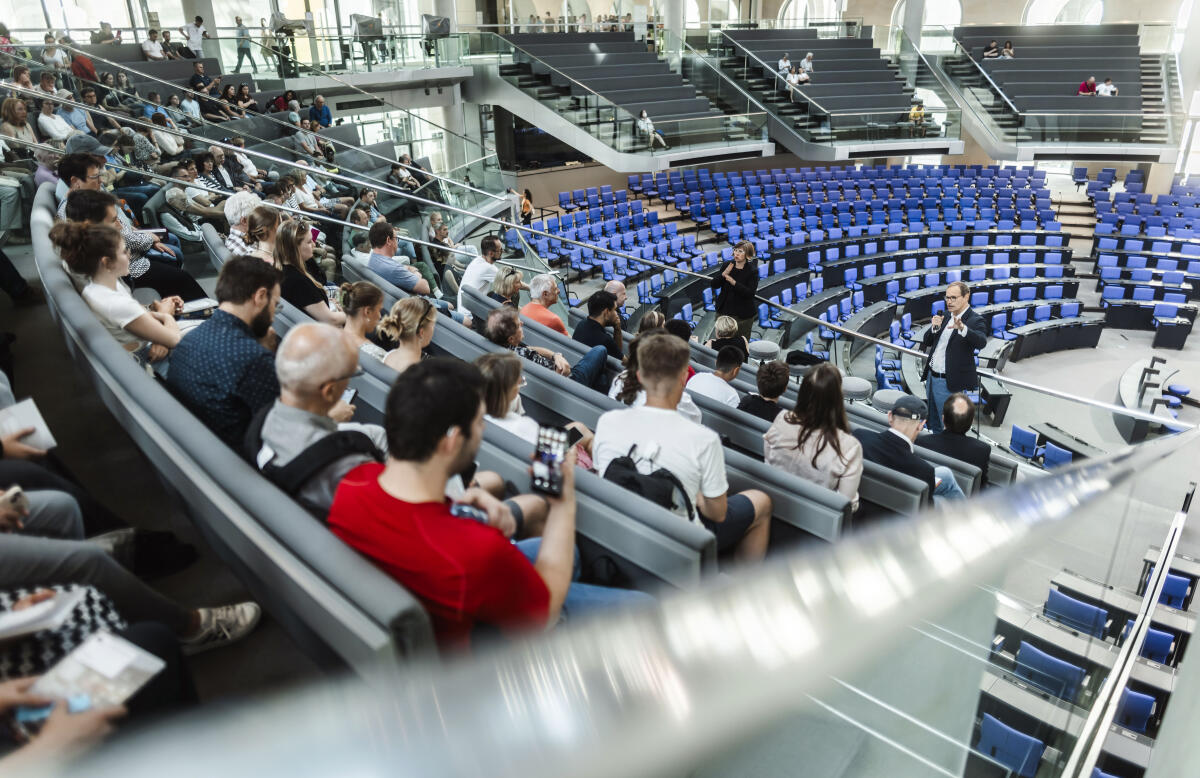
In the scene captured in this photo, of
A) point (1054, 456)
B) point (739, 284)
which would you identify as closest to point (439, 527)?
point (739, 284)

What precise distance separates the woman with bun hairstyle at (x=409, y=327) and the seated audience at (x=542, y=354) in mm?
652

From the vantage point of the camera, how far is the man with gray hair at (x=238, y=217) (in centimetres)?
446

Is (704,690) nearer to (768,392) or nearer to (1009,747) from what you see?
(1009,747)

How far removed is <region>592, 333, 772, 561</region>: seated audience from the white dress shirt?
13.6 ft

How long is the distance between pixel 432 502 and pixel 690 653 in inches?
43.8

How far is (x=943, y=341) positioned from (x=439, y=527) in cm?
574

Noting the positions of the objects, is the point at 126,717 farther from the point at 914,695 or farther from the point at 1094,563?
the point at 1094,563

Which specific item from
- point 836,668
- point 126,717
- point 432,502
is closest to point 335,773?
point 836,668

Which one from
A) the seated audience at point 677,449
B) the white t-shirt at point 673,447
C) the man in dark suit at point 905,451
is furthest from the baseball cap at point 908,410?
the white t-shirt at point 673,447

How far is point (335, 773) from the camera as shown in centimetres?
45

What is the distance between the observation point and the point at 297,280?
4043 millimetres

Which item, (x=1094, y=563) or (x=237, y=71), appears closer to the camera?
(x=1094, y=563)

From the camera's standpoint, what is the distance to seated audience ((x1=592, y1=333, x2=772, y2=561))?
2.58 meters

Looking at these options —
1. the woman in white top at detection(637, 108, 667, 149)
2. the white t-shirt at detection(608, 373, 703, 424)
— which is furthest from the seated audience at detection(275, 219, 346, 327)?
the woman in white top at detection(637, 108, 667, 149)
